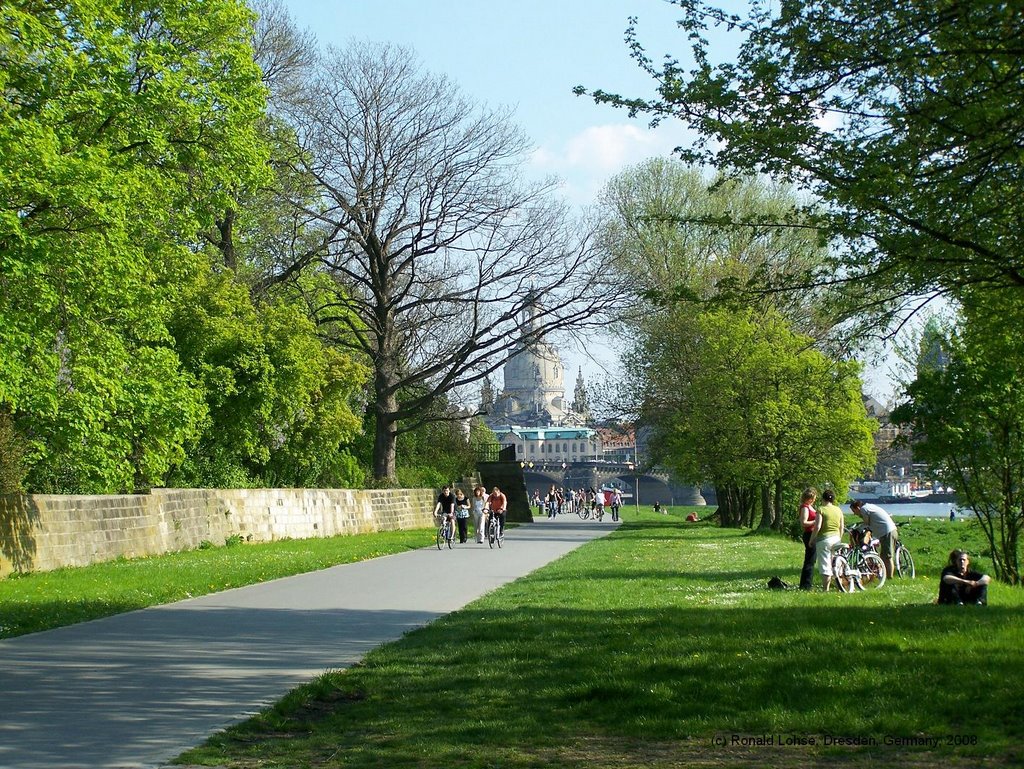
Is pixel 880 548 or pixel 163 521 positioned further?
pixel 163 521

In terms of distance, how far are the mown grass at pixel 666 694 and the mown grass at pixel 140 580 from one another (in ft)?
14.8

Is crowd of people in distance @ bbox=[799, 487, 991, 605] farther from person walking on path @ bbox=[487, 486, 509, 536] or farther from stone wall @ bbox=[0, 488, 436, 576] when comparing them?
person walking on path @ bbox=[487, 486, 509, 536]

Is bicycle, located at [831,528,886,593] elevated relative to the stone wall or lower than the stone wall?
lower

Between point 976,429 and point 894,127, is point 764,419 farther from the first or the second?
point 894,127

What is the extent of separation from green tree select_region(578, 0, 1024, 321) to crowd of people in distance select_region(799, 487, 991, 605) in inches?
163

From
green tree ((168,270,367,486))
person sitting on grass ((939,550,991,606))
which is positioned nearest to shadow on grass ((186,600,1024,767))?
person sitting on grass ((939,550,991,606))

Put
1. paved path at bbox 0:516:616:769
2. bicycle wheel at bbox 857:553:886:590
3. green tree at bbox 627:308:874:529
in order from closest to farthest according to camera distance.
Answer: paved path at bbox 0:516:616:769, bicycle wheel at bbox 857:553:886:590, green tree at bbox 627:308:874:529

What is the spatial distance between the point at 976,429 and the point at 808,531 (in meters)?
12.6

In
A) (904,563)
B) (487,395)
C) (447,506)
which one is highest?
(487,395)

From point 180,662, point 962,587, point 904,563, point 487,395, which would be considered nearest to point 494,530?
point 904,563


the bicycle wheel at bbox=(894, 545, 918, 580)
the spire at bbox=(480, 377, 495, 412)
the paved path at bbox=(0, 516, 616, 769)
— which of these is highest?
the spire at bbox=(480, 377, 495, 412)

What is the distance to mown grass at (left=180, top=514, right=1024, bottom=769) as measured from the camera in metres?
7.12

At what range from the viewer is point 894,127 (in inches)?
441

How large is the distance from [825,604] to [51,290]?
13.4 metres
